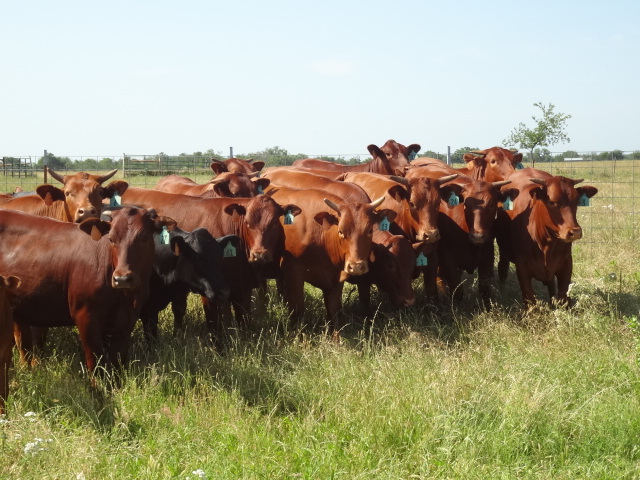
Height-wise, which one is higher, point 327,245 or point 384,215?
point 384,215

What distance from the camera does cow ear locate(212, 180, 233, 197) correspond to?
375 inches

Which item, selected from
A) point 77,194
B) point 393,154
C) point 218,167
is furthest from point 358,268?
point 393,154

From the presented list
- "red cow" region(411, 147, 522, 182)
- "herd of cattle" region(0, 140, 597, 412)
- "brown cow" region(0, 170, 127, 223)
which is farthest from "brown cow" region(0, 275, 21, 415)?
"red cow" region(411, 147, 522, 182)

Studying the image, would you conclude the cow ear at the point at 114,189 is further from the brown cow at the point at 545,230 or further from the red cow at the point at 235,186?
the brown cow at the point at 545,230

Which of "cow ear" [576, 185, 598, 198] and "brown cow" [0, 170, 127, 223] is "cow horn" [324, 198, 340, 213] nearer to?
"brown cow" [0, 170, 127, 223]

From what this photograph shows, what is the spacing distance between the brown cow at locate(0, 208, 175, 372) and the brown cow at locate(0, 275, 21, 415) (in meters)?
0.75

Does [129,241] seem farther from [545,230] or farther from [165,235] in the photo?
[545,230]

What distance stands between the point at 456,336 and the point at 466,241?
1560 mm

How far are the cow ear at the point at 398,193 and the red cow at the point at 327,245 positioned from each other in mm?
628

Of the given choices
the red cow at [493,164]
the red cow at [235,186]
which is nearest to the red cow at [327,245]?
the red cow at [235,186]

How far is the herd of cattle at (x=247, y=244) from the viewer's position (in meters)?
6.22

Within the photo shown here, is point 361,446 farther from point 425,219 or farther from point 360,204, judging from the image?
point 425,219

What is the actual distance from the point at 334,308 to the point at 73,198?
2966 millimetres

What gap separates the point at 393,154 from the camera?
516 inches
